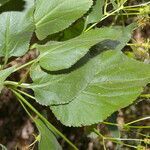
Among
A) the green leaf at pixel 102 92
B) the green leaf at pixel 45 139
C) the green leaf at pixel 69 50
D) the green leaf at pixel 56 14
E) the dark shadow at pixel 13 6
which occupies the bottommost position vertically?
the green leaf at pixel 45 139

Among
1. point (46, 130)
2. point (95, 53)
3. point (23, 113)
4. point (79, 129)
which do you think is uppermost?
point (95, 53)

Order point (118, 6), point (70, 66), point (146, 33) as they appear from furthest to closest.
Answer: point (146, 33)
point (118, 6)
point (70, 66)

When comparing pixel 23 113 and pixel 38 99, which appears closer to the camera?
pixel 38 99

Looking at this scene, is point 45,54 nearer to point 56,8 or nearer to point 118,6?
point 56,8

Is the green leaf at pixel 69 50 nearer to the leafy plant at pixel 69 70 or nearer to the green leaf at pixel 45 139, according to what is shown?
the leafy plant at pixel 69 70

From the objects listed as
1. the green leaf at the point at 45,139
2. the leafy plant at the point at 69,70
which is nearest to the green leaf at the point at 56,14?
the leafy plant at the point at 69,70

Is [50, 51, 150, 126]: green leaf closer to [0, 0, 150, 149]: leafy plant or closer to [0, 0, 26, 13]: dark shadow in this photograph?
[0, 0, 150, 149]: leafy plant

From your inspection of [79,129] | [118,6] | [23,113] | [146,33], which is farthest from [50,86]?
[146,33]
